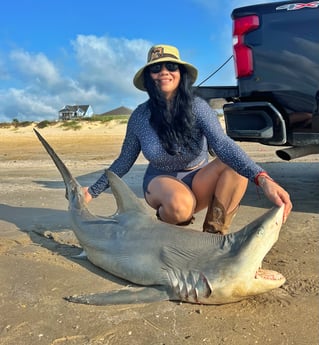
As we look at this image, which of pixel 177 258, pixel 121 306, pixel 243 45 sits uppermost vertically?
pixel 243 45

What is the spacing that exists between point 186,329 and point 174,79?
1806 mm

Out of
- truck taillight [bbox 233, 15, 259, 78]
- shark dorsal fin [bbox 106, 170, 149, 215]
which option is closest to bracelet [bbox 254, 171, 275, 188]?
shark dorsal fin [bbox 106, 170, 149, 215]

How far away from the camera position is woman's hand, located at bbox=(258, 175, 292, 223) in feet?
8.39

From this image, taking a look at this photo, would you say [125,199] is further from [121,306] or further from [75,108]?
[75,108]

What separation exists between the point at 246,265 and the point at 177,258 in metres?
0.43

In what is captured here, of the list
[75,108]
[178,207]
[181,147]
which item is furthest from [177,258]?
[75,108]

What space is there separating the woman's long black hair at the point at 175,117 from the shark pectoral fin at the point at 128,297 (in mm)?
1180

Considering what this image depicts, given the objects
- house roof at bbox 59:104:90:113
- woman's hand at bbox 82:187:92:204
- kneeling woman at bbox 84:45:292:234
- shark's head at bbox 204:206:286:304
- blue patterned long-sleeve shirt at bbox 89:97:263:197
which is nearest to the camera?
shark's head at bbox 204:206:286:304

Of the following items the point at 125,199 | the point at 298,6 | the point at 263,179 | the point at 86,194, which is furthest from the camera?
the point at 298,6

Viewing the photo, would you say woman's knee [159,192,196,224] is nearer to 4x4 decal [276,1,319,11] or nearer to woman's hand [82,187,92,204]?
woman's hand [82,187,92,204]

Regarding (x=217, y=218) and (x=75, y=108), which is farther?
(x=75, y=108)

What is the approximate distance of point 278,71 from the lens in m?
4.11

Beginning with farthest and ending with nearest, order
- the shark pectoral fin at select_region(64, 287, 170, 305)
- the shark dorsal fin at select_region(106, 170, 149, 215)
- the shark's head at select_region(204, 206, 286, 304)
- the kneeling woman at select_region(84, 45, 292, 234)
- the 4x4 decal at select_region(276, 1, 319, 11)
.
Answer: the 4x4 decal at select_region(276, 1, 319, 11) → the kneeling woman at select_region(84, 45, 292, 234) → the shark dorsal fin at select_region(106, 170, 149, 215) → the shark pectoral fin at select_region(64, 287, 170, 305) → the shark's head at select_region(204, 206, 286, 304)

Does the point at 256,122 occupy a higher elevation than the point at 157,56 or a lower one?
lower
